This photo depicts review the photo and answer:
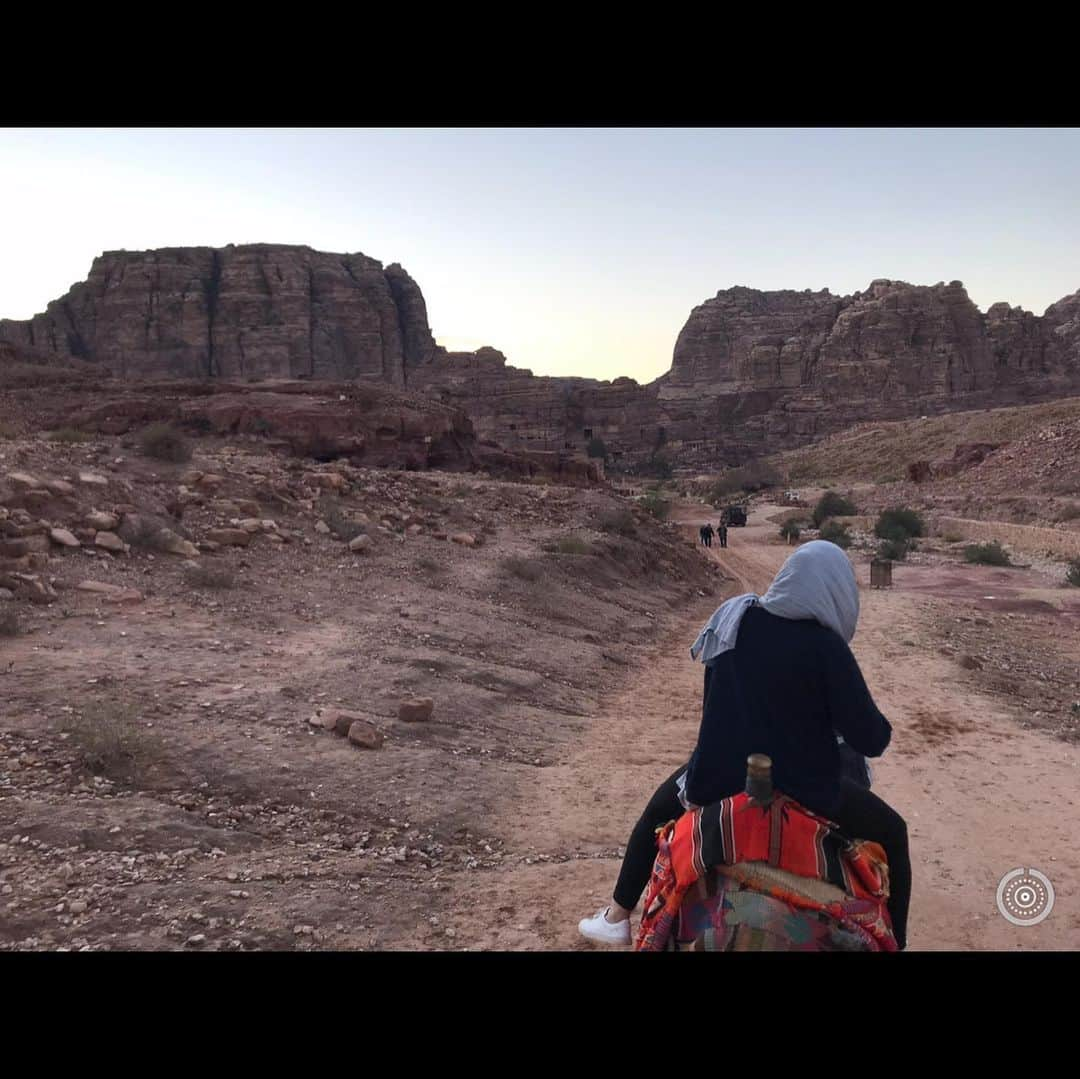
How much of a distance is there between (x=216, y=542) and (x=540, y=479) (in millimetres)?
15748

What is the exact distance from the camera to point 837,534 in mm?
29375

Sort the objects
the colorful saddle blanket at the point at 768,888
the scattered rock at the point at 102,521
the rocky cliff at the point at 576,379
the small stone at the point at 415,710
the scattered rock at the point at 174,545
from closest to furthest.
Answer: the colorful saddle blanket at the point at 768,888, the small stone at the point at 415,710, the scattered rock at the point at 102,521, the scattered rock at the point at 174,545, the rocky cliff at the point at 576,379

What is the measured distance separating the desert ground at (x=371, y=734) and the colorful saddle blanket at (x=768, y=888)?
161 centimetres

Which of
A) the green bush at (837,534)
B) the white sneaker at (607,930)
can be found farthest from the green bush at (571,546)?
the green bush at (837,534)

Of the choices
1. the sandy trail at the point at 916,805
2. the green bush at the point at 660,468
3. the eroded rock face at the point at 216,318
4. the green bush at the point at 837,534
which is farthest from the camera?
the eroded rock face at the point at 216,318

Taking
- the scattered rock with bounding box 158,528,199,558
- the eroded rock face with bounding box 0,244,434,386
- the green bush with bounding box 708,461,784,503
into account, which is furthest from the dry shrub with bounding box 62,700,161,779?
the eroded rock face with bounding box 0,244,434,386

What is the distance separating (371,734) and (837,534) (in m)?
26.2

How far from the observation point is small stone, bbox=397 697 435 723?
21.3 ft

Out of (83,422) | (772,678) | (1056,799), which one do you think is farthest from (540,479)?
(772,678)

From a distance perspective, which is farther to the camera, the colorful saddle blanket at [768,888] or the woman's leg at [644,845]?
the woman's leg at [644,845]

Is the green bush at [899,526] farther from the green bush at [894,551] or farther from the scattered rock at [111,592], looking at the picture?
the scattered rock at [111,592]

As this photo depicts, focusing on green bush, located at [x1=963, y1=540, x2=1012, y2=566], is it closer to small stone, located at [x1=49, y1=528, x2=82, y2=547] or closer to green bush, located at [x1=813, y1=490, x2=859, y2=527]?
green bush, located at [x1=813, y1=490, x2=859, y2=527]

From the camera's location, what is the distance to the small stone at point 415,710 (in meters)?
6.49

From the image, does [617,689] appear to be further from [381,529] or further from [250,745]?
[381,529]
